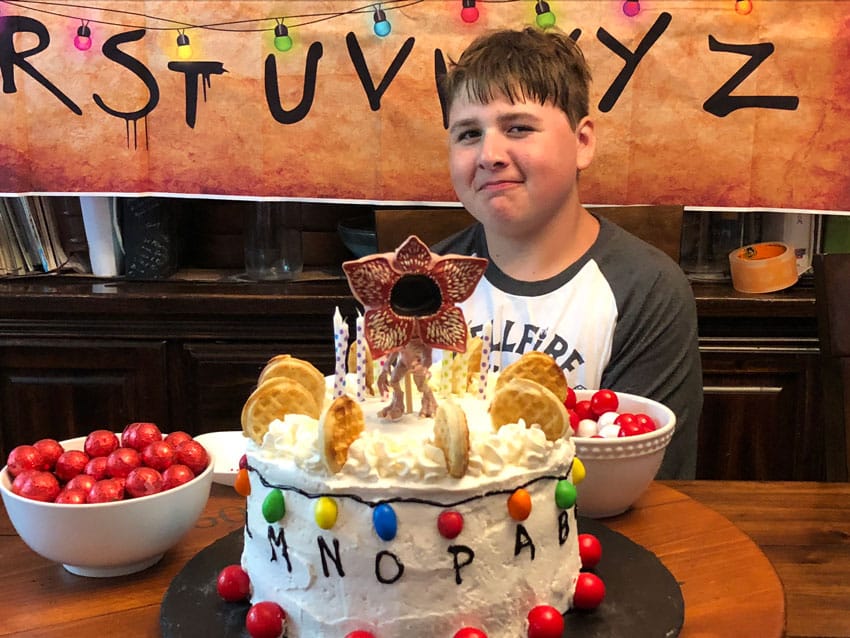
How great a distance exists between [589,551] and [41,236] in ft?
5.96

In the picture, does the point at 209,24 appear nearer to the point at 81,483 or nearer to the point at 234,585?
the point at 81,483

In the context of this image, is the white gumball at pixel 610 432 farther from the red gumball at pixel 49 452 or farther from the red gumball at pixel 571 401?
the red gumball at pixel 49 452

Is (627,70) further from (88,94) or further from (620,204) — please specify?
(88,94)

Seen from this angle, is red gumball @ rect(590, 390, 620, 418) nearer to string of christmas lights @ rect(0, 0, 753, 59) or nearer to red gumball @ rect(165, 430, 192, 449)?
red gumball @ rect(165, 430, 192, 449)

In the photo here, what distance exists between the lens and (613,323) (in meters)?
1.62

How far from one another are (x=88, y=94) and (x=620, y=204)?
1.30 metres

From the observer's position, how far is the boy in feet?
4.86

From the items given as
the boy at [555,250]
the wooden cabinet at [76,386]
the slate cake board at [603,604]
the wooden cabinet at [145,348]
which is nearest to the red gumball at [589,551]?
the slate cake board at [603,604]

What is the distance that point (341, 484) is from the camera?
81 cm

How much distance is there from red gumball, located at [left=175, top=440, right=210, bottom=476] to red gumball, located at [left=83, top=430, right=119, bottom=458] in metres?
0.08

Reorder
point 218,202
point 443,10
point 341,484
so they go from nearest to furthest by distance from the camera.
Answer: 1. point 341,484
2. point 443,10
3. point 218,202

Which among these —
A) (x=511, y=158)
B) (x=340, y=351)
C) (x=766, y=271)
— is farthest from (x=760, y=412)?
(x=340, y=351)

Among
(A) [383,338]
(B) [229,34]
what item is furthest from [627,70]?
(A) [383,338]

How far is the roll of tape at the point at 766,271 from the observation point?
2.08 m
